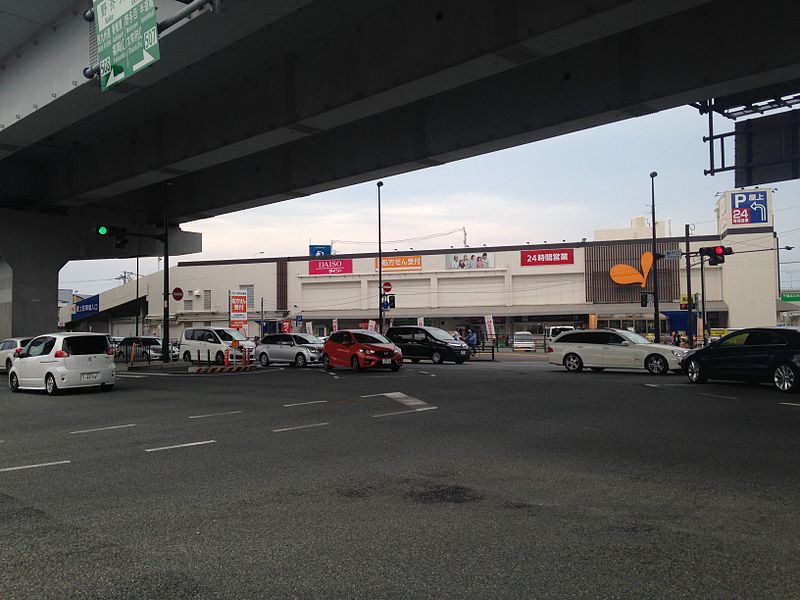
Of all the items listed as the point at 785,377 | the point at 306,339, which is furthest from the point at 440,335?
the point at 785,377

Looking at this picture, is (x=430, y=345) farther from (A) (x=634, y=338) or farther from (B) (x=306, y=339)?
(A) (x=634, y=338)

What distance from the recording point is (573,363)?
24.5m

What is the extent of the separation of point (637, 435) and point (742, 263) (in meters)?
58.1

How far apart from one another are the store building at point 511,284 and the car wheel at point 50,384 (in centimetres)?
4352

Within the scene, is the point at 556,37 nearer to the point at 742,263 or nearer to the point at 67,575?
the point at 67,575

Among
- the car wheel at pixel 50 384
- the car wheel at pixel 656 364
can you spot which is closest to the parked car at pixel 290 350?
the car wheel at pixel 50 384

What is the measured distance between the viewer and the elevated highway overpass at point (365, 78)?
35.8 ft

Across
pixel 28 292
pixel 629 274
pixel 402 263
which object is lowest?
pixel 28 292

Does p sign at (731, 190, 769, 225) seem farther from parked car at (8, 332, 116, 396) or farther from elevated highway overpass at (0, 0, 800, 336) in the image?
parked car at (8, 332, 116, 396)

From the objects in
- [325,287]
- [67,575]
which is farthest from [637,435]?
[325,287]

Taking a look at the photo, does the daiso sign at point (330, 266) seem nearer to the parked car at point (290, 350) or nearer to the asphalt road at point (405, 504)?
the parked car at point (290, 350)

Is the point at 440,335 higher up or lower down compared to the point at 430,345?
higher up

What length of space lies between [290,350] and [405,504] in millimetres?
24127

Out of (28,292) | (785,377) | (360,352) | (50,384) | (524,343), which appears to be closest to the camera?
(785,377)
